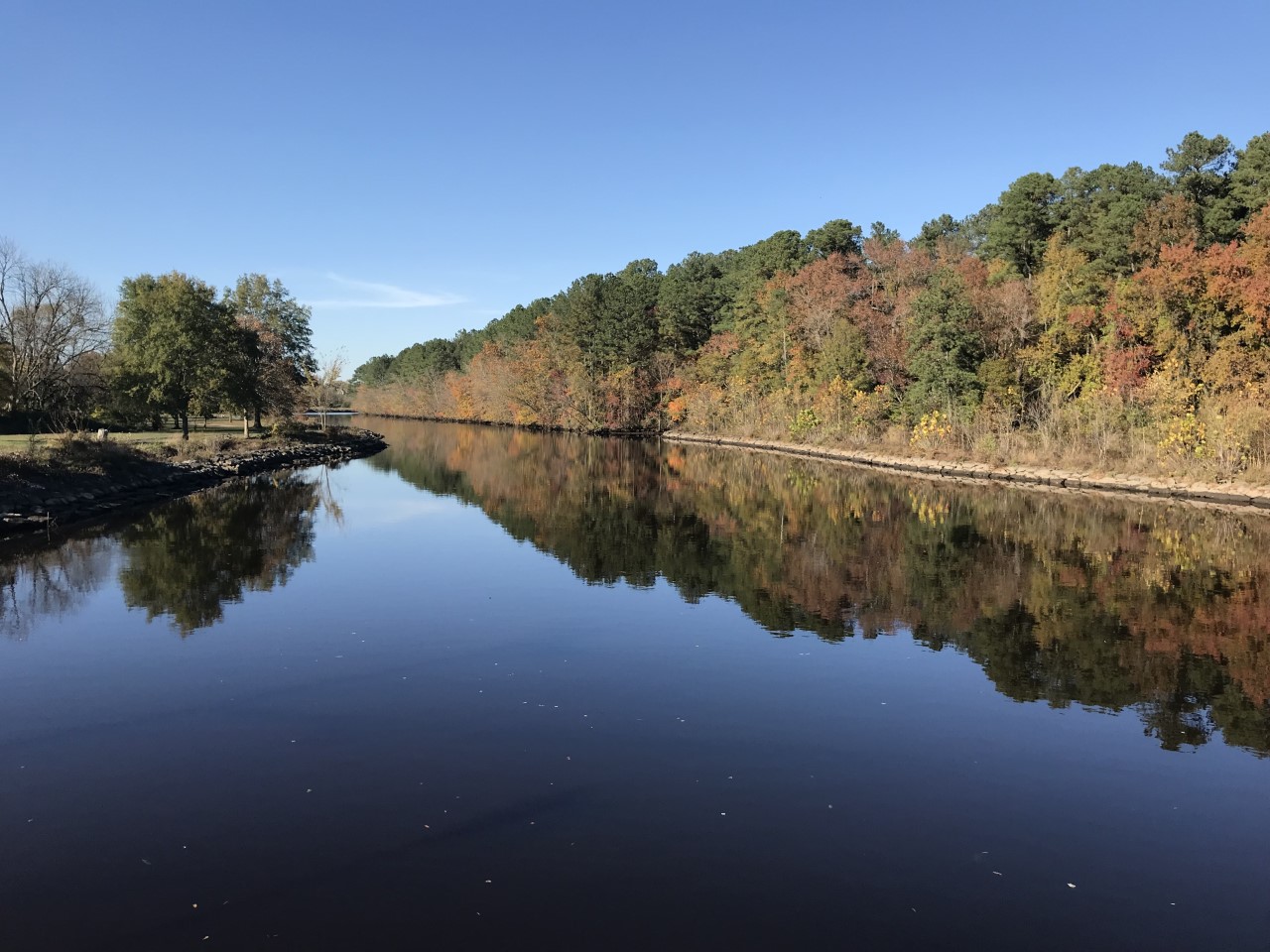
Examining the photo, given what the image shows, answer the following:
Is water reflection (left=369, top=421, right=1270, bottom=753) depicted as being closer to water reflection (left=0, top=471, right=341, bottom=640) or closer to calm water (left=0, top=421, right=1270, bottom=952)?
calm water (left=0, top=421, right=1270, bottom=952)

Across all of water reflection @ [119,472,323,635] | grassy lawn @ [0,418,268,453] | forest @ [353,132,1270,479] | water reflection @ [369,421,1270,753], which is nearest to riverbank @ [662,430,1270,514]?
forest @ [353,132,1270,479]

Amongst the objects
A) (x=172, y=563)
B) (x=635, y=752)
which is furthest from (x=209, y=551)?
(x=635, y=752)

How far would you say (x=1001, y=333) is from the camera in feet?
155

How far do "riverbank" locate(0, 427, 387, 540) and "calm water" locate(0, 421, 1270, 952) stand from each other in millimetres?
6608

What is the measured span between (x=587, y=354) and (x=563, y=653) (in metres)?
78.7

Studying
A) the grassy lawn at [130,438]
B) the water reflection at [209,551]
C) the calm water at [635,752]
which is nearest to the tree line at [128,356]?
the grassy lawn at [130,438]

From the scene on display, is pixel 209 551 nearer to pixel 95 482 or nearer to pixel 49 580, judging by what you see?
pixel 49 580

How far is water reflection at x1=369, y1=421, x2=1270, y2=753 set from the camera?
12086mm

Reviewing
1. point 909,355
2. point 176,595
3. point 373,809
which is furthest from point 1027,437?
point 373,809

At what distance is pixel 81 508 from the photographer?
27.9 meters

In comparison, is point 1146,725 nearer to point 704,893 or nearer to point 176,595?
point 704,893

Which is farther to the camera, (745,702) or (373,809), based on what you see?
(745,702)

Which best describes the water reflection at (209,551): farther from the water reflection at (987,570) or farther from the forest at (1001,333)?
the forest at (1001,333)

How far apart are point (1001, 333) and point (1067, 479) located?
13.1 metres
